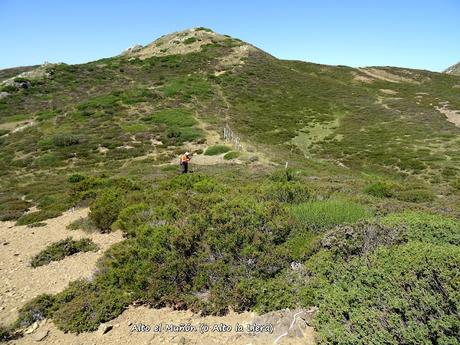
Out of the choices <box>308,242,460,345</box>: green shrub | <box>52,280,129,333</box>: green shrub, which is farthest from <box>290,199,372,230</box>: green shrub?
<box>52,280,129,333</box>: green shrub

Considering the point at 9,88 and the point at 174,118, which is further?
the point at 9,88

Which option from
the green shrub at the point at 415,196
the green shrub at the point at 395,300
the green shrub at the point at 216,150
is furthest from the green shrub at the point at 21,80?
the green shrub at the point at 395,300

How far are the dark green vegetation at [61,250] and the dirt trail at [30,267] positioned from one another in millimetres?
210

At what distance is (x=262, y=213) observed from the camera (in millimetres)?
9375

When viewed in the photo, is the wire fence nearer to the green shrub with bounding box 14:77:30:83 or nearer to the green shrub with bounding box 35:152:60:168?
the green shrub with bounding box 35:152:60:168

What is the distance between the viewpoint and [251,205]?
9984mm

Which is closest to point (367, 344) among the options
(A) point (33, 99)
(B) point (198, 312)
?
(B) point (198, 312)

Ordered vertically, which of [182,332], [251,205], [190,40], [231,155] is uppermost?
[190,40]

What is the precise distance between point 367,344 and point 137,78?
209 ft

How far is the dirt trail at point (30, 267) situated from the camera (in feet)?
31.2

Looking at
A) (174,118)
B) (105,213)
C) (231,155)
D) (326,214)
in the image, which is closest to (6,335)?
(105,213)

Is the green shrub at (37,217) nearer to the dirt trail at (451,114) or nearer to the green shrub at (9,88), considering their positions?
the green shrub at (9,88)

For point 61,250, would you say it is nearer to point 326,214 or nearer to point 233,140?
point 326,214

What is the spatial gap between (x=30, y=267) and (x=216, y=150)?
20864mm
